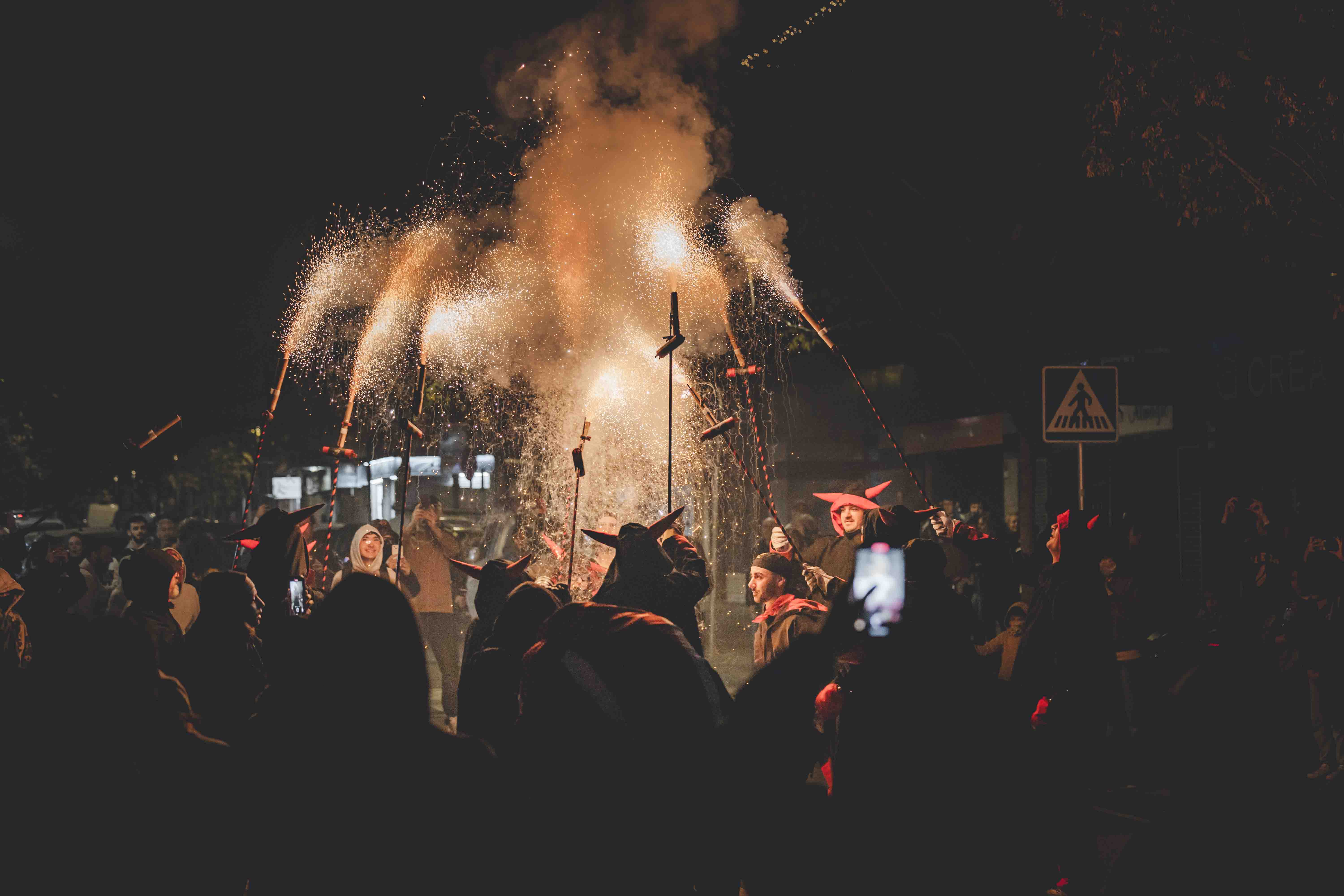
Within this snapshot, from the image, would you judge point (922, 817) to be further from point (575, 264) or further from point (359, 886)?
point (575, 264)

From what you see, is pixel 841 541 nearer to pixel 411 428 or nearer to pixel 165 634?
pixel 411 428

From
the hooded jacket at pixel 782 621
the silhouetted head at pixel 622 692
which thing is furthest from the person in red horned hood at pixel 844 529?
the silhouetted head at pixel 622 692

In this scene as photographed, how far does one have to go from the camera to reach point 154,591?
5.34 m

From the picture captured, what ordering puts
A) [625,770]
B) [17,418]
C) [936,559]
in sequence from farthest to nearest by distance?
[17,418], [936,559], [625,770]

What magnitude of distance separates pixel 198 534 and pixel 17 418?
16.8m

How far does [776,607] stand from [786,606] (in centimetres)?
10

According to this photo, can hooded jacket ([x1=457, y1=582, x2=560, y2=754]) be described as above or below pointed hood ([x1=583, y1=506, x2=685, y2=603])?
below

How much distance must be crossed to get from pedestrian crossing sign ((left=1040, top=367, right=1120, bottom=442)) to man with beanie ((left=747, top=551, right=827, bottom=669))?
2483 millimetres

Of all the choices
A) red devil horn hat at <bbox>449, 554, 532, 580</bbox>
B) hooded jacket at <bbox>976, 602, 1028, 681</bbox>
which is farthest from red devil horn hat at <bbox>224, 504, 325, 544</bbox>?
hooded jacket at <bbox>976, 602, 1028, 681</bbox>

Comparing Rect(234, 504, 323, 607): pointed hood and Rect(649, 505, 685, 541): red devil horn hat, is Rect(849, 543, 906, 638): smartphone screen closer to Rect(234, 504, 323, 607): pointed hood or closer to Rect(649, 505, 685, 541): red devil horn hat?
Rect(649, 505, 685, 541): red devil horn hat

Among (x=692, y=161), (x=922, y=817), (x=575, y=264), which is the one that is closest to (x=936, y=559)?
(x=922, y=817)

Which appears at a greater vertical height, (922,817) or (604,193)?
(604,193)

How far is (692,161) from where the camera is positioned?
998 cm

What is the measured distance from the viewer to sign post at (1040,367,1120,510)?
27.6 feet
